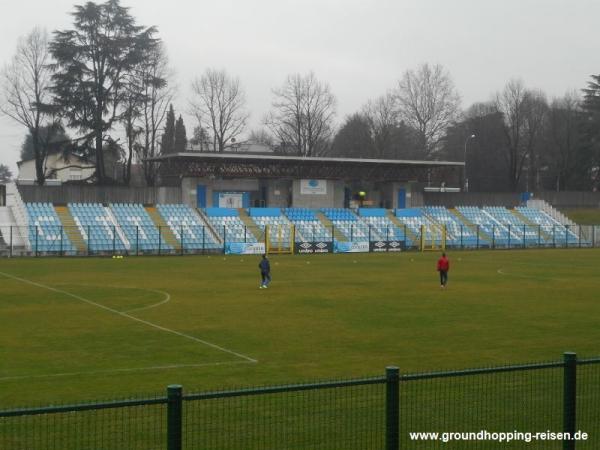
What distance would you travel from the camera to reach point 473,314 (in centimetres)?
2611

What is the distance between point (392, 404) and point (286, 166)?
70.0 m

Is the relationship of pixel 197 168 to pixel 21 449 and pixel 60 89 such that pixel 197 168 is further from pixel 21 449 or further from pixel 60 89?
pixel 21 449

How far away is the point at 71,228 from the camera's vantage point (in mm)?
62531

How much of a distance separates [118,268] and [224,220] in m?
23.2

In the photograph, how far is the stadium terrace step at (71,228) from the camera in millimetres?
60812

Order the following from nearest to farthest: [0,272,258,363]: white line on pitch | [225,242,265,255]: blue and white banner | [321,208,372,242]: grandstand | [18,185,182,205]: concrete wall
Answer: [0,272,258,363]: white line on pitch
[225,242,265,255]: blue and white banner
[18,185,182,205]: concrete wall
[321,208,372,242]: grandstand

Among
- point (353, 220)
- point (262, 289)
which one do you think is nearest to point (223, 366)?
point (262, 289)

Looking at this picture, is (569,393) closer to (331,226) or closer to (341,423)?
(341,423)

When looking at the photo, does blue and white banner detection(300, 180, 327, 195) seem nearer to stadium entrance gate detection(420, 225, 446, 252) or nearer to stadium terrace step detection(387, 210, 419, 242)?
stadium terrace step detection(387, 210, 419, 242)

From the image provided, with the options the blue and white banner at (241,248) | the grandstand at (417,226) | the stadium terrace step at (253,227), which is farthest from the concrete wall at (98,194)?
the grandstand at (417,226)

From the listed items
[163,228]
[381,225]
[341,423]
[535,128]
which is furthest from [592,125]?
[341,423]

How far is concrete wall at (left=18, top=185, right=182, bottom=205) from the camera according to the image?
67.2 m

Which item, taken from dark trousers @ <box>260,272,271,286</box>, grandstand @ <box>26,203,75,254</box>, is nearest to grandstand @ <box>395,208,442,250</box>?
grandstand @ <box>26,203,75,254</box>

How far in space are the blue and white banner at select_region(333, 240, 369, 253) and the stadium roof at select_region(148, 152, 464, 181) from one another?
10337 millimetres
